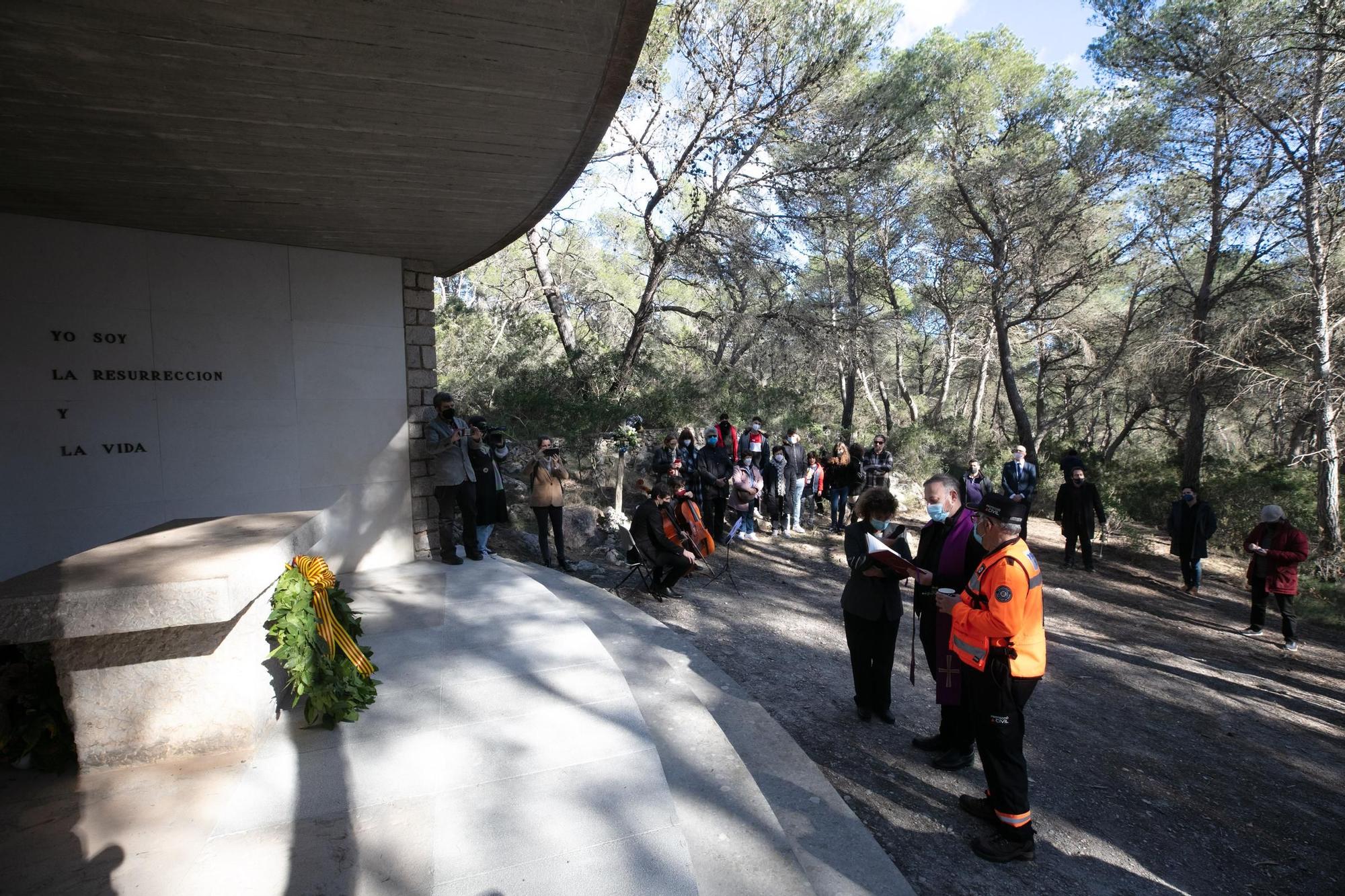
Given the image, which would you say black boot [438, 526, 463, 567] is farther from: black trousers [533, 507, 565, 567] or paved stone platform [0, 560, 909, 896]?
paved stone platform [0, 560, 909, 896]

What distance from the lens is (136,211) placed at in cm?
432

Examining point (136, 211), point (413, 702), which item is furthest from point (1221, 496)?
point (136, 211)

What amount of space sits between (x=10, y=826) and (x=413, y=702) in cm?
148

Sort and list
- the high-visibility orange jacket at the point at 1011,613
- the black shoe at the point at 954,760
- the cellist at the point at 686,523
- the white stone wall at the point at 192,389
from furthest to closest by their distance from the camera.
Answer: the cellist at the point at 686,523 → the white stone wall at the point at 192,389 → the black shoe at the point at 954,760 → the high-visibility orange jacket at the point at 1011,613

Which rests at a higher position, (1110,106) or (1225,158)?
(1110,106)

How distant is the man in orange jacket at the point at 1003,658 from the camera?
2.88 m

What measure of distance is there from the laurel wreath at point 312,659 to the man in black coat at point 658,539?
3.63 m

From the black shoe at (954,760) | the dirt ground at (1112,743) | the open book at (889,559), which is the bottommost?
the dirt ground at (1112,743)

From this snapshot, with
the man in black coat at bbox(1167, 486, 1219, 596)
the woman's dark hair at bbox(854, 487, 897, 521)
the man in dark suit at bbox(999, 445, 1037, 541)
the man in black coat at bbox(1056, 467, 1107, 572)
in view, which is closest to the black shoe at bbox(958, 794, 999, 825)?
the woman's dark hair at bbox(854, 487, 897, 521)

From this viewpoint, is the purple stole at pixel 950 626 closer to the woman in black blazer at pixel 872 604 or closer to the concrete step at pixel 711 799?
the woman in black blazer at pixel 872 604

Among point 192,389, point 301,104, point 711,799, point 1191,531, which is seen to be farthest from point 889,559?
point 1191,531

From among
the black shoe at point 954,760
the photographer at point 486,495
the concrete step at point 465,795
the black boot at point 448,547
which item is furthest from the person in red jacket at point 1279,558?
the black boot at point 448,547

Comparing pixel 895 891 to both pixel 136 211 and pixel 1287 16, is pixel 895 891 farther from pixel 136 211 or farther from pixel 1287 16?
pixel 1287 16

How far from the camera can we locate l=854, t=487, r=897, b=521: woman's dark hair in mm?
4145
